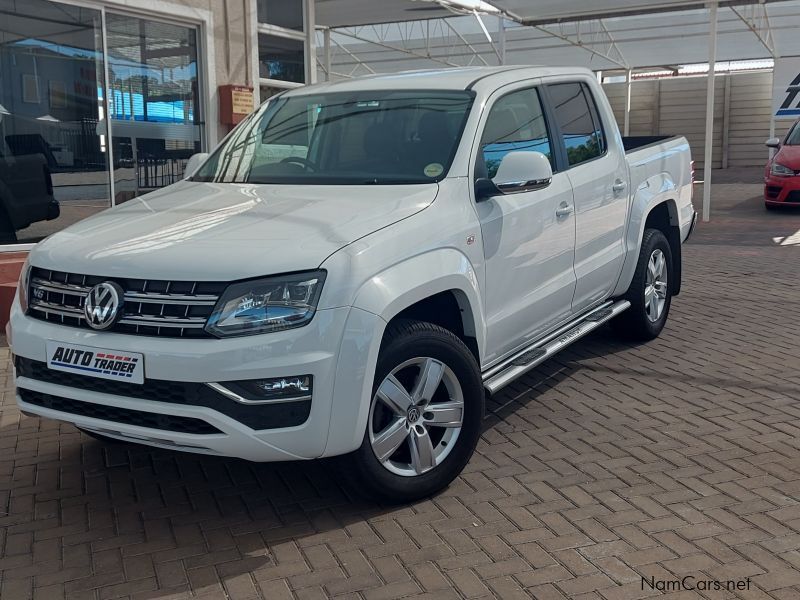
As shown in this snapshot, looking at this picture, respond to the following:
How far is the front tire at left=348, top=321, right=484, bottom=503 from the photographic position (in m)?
3.71

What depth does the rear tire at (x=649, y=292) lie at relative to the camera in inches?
249

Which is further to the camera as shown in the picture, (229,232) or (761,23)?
(761,23)

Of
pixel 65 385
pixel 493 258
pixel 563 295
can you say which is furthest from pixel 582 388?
pixel 65 385

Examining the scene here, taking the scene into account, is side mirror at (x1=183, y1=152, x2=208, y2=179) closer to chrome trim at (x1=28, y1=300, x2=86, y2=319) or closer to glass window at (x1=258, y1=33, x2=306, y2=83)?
chrome trim at (x1=28, y1=300, x2=86, y2=319)

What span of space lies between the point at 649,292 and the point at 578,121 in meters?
1.58

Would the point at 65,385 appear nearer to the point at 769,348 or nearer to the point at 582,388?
the point at 582,388

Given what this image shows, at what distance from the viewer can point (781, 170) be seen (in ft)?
51.8

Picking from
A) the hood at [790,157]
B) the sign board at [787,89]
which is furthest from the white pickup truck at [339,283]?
the sign board at [787,89]

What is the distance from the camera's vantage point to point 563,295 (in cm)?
518

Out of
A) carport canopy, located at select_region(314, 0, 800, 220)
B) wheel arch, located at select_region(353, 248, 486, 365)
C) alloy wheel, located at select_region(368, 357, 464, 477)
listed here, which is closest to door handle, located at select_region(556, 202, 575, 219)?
wheel arch, located at select_region(353, 248, 486, 365)

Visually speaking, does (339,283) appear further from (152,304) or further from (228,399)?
(152,304)

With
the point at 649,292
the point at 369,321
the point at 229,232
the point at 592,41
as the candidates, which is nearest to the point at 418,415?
the point at 369,321

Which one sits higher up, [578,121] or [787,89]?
[787,89]

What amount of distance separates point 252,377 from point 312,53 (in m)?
9.02
